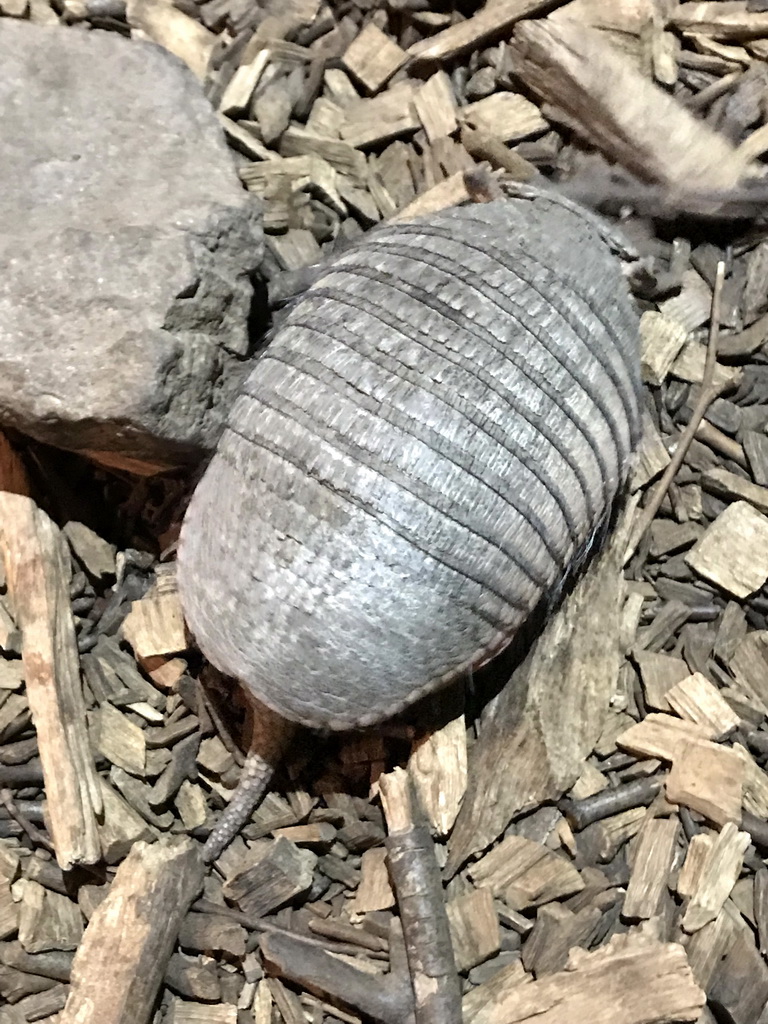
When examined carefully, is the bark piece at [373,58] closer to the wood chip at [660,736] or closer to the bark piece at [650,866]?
the wood chip at [660,736]

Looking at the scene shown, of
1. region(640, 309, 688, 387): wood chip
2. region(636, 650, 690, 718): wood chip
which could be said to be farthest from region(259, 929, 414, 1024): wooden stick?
region(640, 309, 688, 387): wood chip

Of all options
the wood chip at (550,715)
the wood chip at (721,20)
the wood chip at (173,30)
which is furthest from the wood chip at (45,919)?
the wood chip at (721,20)

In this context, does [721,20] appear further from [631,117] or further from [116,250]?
[116,250]

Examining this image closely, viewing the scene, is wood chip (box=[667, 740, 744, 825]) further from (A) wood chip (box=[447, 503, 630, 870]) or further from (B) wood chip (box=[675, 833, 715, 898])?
(A) wood chip (box=[447, 503, 630, 870])

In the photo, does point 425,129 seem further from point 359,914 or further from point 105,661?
point 359,914

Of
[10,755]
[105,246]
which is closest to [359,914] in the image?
[10,755]

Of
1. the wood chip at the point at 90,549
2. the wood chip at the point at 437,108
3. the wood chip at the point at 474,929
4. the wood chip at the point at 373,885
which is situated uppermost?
the wood chip at the point at 437,108
